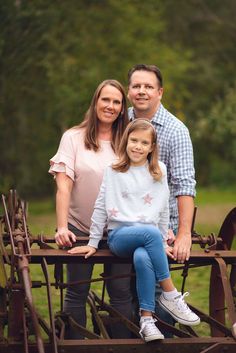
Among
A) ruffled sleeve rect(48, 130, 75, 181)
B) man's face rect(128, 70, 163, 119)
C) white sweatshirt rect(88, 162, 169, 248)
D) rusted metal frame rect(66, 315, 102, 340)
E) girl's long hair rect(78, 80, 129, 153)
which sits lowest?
rusted metal frame rect(66, 315, 102, 340)

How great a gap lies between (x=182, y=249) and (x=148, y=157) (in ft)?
2.17

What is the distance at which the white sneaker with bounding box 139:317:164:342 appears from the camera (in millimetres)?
5699

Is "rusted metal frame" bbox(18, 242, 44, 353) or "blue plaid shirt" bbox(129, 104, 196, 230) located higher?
"blue plaid shirt" bbox(129, 104, 196, 230)

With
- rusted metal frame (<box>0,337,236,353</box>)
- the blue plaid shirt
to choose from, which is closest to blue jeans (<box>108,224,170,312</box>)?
rusted metal frame (<box>0,337,236,353</box>)

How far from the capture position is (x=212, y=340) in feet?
19.3

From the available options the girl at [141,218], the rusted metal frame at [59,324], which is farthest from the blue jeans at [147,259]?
the rusted metal frame at [59,324]

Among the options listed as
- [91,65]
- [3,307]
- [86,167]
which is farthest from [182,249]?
[91,65]

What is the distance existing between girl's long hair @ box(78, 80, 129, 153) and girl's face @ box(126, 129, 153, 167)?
0.44m

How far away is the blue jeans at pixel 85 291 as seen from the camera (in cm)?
677

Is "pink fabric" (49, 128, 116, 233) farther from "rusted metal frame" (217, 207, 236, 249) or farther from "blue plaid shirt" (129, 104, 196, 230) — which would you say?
"rusted metal frame" (217, 207, 236, 249)

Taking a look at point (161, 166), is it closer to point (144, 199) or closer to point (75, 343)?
point (144, 199)

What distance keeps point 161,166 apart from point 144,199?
11.8 inches

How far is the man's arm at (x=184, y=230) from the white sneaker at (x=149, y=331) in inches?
22.0

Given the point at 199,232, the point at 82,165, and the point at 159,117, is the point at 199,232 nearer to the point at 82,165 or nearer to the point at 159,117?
the point at 159,117
